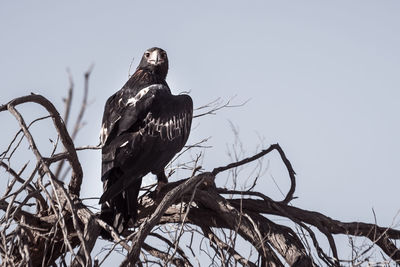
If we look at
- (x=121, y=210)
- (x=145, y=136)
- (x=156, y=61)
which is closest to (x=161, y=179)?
(x=145, y=136)

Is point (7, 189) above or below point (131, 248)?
above

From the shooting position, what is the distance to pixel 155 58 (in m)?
8.34

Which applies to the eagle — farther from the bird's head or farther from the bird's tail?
the bird's head

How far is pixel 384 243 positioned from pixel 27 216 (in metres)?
2.92

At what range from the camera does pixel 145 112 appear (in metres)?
6.73

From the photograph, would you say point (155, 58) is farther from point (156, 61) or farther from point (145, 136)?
point (145, 136)

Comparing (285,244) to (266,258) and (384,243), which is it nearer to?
(266,258)

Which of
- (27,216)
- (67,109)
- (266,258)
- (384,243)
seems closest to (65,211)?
(27,216)

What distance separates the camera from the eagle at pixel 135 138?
6082 mm

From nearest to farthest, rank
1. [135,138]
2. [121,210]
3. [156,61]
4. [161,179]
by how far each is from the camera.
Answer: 1. [121,210]
2. [135,138]
3. [161,179]
4. [156,61]

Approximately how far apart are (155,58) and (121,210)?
8.94 ft

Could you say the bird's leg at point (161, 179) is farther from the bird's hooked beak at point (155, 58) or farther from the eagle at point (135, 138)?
the bird's hooked beak at point (155, 58)

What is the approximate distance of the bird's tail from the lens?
603 centimetres

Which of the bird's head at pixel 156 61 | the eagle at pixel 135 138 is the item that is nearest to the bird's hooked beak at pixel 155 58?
the bird's head at pixel 156 61
